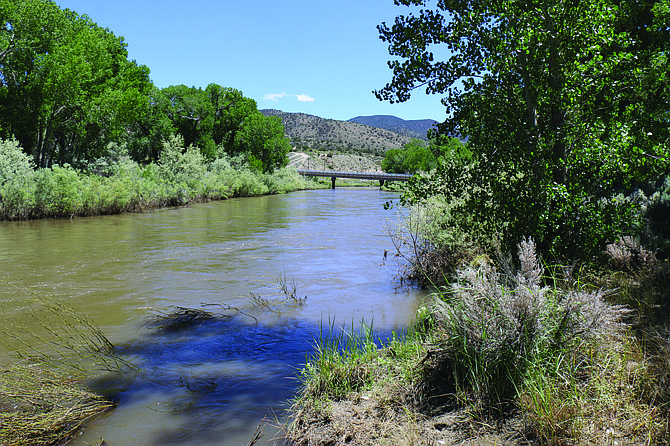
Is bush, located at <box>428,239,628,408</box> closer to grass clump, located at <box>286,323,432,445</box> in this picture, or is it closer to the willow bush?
grass clump, located at <box>286,323,432,445</box>

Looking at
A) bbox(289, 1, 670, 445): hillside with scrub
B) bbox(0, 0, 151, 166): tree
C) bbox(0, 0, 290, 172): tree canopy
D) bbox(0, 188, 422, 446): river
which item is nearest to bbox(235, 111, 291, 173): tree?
bbox(0, 0, 290, 172): tree canopy

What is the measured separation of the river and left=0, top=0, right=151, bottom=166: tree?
1130cm

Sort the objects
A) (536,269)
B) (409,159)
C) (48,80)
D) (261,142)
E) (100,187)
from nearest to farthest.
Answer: (536,269)
(100,187)
(48,80)
(261,142)
(409,159)

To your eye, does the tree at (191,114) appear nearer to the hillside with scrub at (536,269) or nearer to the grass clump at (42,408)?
the hillside with scrub at (536,269)

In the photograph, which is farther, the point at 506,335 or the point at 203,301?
the point at 203,301

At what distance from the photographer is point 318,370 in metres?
4.34

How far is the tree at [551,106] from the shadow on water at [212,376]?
123 inches

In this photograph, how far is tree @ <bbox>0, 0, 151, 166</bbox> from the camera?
26406mm

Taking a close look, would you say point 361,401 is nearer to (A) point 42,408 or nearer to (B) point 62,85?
(A) point 42,408

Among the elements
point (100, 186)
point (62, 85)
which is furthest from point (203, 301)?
point (62, 85)

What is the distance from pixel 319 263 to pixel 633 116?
8.38m

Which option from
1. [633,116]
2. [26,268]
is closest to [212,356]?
[633,116]

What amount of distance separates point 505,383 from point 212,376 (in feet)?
10.8

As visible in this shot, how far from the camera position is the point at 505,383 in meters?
3.54
